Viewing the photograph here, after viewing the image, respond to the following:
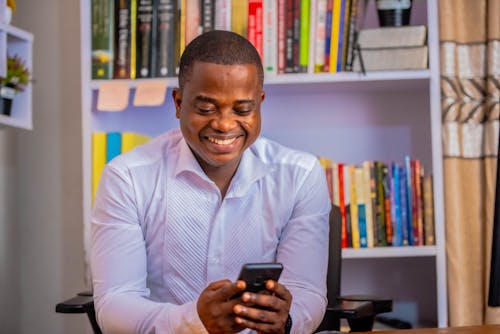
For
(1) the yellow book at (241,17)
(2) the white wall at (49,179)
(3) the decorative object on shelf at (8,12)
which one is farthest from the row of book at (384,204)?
(3) the decorative object on shelf at (8,12)

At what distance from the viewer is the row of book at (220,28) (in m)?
2.48

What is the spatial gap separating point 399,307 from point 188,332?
4.99ft

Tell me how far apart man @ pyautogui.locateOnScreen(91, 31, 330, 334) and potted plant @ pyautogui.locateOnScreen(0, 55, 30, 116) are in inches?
31.8

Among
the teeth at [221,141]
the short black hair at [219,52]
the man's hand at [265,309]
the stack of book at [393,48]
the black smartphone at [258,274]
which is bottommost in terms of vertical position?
the man's hand at [265,309]

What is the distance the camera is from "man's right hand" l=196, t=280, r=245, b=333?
1.25 meters

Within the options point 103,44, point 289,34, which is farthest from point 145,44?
point 289,34

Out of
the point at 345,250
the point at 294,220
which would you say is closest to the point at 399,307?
the point at 345,250

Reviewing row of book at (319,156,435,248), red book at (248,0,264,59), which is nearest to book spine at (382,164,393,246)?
row of book at (319,156,435,248)

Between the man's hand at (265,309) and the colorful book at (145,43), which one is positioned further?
the colorful book at (145,43)

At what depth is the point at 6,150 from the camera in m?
2.74

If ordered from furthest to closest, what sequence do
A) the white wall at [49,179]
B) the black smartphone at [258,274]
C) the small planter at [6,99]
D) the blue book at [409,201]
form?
the white wall at [49,179] < the blue book at [409,201] < the small planter at [6,99] < the black smartphone at [258,274]

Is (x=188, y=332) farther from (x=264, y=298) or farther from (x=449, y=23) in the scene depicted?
(x=449, y=23)

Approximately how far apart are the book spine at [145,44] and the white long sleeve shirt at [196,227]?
84 centimetres

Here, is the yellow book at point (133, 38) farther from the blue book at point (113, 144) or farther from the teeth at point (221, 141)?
the teeth at point (221, 141)
